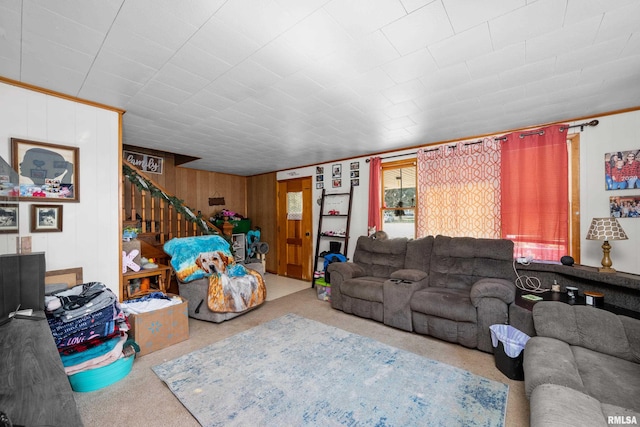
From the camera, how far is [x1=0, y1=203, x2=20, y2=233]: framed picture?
1.70 meters

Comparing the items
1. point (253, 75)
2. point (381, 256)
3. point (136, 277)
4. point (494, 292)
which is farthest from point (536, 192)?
point (136, 277)

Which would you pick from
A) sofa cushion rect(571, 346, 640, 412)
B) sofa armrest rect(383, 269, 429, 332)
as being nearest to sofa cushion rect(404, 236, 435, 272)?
sofa armrest rect(383, 269, 429, 332)

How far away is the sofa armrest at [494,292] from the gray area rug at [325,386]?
731 mm

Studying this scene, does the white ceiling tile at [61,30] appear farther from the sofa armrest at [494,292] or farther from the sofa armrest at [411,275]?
the sofa armrest at [494,292]

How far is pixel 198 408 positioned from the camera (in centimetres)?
175

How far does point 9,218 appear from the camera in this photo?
5.97ft

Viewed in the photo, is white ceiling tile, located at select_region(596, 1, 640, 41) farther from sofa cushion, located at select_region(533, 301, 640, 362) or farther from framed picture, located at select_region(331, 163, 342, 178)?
framed picture, located at select_region(331, 163, 342, 178)

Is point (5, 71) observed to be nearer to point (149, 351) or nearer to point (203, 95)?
point (203, 95)

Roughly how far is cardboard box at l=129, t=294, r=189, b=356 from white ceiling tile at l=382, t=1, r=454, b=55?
2955 millimetres

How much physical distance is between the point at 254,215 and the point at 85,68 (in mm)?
4744

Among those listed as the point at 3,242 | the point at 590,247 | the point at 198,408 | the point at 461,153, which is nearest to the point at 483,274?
the point at 590,247

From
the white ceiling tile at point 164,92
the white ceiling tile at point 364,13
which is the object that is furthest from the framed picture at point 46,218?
the white ceiling tile at point 364,13

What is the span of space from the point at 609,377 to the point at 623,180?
2.24 meters

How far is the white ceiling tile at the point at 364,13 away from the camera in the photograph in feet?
4.38
